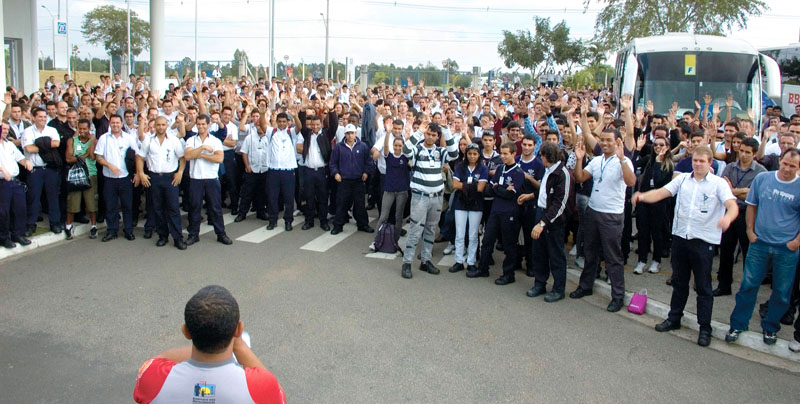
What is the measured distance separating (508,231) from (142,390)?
20.4ft

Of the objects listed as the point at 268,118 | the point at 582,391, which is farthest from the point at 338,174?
the point at 582,391

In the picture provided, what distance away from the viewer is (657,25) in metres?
32.7

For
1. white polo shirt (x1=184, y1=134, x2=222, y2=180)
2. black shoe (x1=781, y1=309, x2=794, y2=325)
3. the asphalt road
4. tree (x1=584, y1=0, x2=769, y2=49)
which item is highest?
tree (x1=584, y1=0, x2=769, y2=49)

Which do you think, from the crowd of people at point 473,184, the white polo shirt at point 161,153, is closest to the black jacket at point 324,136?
the crowd of people at point 473,184

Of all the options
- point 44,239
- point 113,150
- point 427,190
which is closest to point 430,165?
point 427,190

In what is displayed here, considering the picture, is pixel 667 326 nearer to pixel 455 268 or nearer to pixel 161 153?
pixel 455 268

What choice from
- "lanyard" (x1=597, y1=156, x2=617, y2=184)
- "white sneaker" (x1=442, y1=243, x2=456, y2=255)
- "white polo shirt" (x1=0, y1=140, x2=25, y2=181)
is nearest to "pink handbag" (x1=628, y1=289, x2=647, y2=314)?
"lanyard" (x1=597, y1=156, x2=617, y2=184)

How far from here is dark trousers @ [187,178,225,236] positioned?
984 centimetres

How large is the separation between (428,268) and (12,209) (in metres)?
5.93

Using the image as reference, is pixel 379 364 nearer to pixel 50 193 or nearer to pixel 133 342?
pixel 133 342

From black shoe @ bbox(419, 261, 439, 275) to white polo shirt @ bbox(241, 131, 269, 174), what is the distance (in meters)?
4.18

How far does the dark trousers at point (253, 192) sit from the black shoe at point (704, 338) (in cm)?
781

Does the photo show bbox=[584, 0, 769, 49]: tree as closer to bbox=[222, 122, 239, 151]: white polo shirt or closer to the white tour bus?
the white tour bus

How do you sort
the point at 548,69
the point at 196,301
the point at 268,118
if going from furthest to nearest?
the point at 548,69 < the point at 268,118 < the point at 196,301
